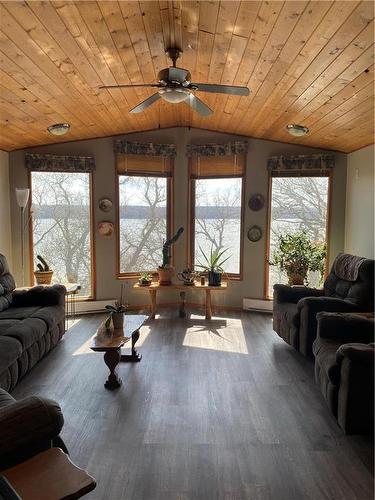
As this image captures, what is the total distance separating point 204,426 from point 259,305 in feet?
10.3

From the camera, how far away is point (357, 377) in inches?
89.8

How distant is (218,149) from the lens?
17.7ft

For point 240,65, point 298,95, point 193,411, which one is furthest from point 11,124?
point 193,411

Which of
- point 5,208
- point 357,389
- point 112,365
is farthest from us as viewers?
point 5,208

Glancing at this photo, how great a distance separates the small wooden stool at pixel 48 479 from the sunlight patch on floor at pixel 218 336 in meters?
2.77

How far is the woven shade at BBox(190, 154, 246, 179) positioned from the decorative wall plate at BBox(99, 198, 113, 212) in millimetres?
1367

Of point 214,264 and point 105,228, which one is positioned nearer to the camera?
point 214,264

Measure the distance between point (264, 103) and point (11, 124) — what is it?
2793mm

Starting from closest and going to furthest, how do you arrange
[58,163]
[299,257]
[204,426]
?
[204,426] → [299,257] → [58,163]

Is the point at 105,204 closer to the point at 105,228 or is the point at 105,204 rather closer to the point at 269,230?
the point at 105,228

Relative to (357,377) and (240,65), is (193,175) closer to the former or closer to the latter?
(240,65)

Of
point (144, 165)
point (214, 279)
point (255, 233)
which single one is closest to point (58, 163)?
point (144, 165)

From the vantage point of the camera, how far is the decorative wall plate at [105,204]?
5.33 meters

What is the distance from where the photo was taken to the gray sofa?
9.13ft
